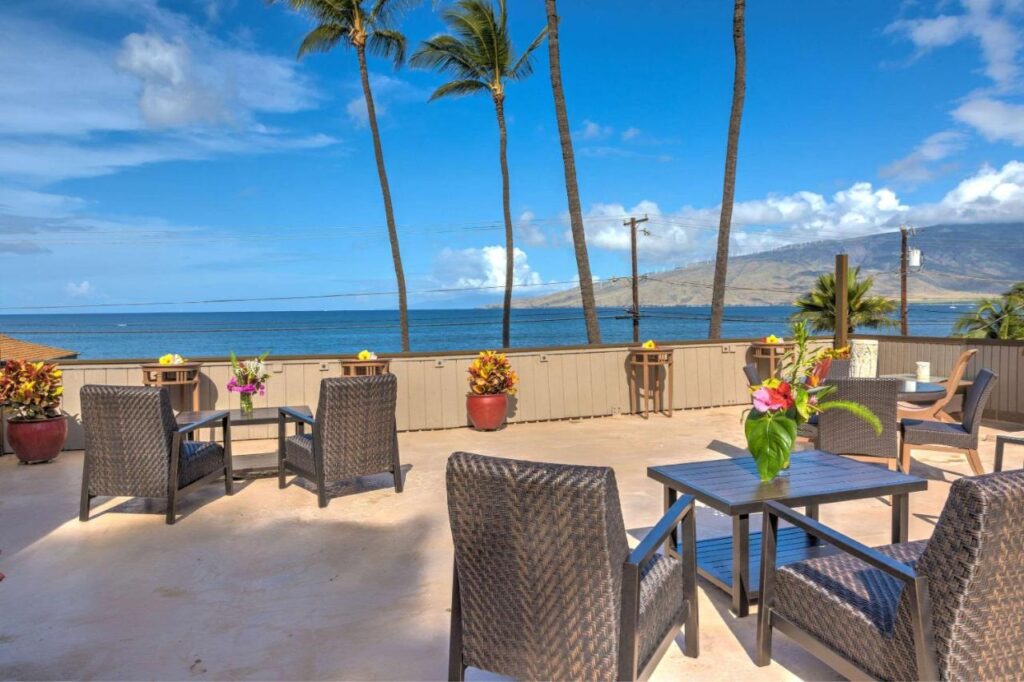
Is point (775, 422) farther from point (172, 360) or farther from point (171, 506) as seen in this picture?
point (172, 360)

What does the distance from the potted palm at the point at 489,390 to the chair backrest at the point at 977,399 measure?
4110mm

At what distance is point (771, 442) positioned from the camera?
2.75 m

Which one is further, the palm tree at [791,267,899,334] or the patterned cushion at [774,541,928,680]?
the palm tree at [791,267,899,334]

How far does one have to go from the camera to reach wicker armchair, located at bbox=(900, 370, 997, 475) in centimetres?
434

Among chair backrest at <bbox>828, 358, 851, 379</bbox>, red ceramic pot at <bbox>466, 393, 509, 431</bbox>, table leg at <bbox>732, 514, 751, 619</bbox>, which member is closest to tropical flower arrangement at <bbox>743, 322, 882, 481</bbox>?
table leg at <bbox>732, 514, 751, 619</bbox>

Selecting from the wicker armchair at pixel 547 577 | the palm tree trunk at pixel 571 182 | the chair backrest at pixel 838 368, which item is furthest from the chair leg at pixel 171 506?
the palm tree trunk at pixel 571 182

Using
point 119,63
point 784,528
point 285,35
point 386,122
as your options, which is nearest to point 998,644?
point 784,528

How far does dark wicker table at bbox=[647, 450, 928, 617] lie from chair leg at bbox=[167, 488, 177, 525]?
288 centimetres

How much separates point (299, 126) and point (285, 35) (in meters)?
12.3

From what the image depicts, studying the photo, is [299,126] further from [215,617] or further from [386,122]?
[215,617]

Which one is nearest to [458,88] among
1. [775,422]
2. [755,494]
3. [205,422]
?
[205,422]

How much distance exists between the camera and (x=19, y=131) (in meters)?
44.6

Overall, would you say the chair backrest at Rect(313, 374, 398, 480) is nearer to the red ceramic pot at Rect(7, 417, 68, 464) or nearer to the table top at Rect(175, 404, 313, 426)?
the table top at Rect(175, 404, 313, 426)

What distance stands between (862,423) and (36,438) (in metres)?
6.68
